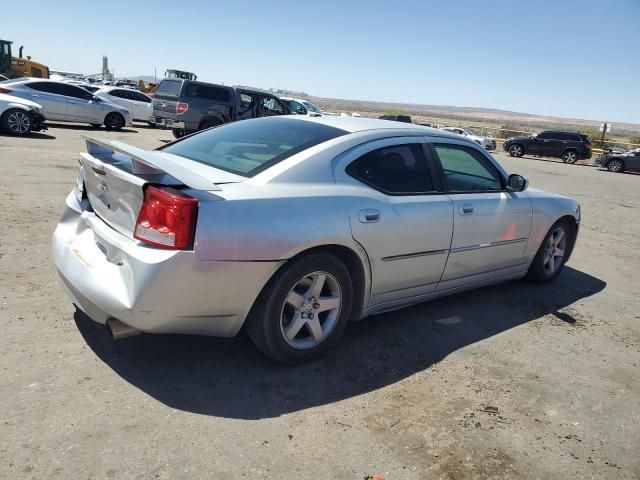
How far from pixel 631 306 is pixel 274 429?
4276 mm

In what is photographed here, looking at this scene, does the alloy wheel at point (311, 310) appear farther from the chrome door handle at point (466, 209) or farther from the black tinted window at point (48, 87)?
the black tinted window at point (48, 87)

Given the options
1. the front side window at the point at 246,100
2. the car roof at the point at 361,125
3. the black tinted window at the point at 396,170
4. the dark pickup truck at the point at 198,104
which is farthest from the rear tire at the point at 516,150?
the black tinted window at the point at 396,170

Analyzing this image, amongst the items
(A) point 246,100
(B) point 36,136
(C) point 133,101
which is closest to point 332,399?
(B) point 36,136

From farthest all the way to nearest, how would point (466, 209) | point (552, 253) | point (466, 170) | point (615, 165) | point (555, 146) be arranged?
point (555, 146) < point (615, 165) < point (552, 253) < point (466, 170) < point (466, 209)

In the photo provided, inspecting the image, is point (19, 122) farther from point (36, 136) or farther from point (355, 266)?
point (355, 266)

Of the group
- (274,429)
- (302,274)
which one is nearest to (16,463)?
(274,429)

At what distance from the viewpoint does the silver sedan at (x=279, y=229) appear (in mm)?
2729

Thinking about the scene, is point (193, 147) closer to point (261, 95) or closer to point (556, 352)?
point (556, 352)

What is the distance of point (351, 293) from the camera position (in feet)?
11.2

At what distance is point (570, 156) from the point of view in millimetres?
27953

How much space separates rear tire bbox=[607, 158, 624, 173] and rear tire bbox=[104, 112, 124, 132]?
→ 72.9 ft

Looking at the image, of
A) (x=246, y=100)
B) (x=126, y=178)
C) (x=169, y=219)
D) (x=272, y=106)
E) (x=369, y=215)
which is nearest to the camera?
(x=169, y=219)

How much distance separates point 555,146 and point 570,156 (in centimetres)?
95

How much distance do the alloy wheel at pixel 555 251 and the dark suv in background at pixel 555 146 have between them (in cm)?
2508
